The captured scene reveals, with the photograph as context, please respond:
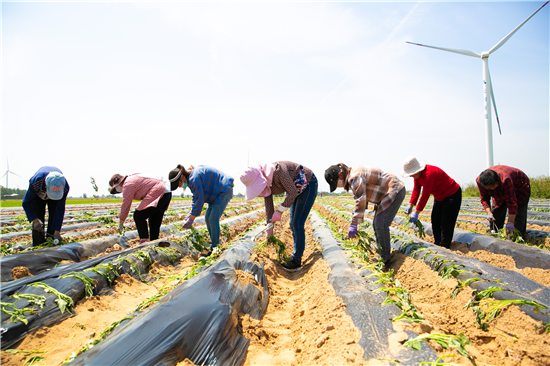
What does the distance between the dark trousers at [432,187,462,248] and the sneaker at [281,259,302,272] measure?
247 cm

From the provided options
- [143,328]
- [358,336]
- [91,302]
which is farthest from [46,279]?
[358,336]

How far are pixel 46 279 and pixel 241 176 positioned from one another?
2.31 metres

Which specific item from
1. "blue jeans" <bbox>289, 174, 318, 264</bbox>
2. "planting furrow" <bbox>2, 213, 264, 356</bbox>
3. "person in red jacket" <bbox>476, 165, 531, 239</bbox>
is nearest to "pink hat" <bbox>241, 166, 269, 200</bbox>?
"blue jeans" <bbox>289, 174, 318, 264</bbox>

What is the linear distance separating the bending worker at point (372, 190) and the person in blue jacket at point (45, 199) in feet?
14.1

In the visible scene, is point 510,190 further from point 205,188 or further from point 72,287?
point 72,287

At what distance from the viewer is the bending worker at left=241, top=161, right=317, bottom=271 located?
3.73m

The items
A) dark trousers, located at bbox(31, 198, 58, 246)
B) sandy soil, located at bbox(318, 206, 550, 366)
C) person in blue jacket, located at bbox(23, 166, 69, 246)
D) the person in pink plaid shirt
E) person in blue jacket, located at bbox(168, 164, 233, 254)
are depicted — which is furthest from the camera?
the person in pink plaid shirt

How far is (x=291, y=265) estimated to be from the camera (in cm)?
439

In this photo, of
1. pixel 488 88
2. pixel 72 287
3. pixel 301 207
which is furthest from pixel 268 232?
pixel 488 88

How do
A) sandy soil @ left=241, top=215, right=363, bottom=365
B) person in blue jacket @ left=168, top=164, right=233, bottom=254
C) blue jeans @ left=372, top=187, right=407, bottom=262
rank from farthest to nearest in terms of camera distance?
person in blue jacket @ left=168, top=164, right=233, bottom=254 → blue jeans @ left=372, top=187, right=407, bottom=262 → sandy soil @ left=241, top=215, right=363, bottom=365

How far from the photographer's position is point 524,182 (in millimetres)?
4254

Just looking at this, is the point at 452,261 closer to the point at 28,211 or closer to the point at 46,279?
the point at 46,279

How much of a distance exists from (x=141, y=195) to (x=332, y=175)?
3424mm

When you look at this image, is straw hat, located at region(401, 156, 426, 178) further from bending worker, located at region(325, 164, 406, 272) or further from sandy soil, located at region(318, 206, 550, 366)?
sandy soil, located at region(318, 206, 550, 366)
